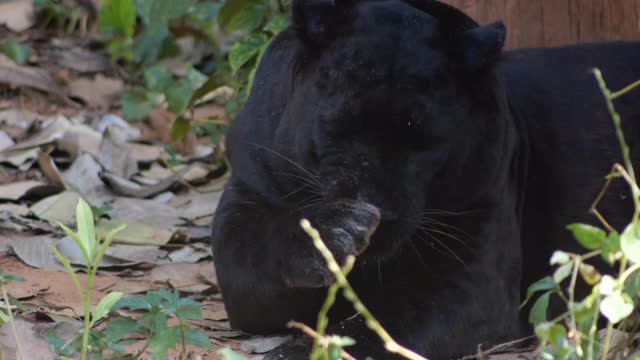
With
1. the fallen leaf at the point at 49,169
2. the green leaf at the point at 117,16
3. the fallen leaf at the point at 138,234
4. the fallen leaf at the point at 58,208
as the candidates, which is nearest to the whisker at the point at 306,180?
the fallen leaf at the point at 138,234

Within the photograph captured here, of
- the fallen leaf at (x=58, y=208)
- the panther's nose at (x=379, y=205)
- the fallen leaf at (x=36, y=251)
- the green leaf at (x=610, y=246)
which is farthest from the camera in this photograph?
the fallen leaf at (x=58, y=208)

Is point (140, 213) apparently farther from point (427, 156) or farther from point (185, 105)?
point (427, 156)

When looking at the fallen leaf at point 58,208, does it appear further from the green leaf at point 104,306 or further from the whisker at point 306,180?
the green leaf at point 104,306

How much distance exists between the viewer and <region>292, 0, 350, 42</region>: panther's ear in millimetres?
2855

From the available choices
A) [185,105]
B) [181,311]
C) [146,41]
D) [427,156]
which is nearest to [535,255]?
[427,156]

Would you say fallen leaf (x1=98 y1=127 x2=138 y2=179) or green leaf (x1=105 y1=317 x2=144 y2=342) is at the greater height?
green leaf (x1=105 y1=317 x2=144 y2=342)

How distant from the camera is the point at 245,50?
4512mm

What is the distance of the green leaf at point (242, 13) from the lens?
4613 mm

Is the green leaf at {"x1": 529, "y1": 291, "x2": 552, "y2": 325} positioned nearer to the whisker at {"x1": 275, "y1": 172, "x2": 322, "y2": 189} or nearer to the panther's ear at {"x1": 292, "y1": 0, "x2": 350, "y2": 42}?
the whisker at {"x1": 275, "y1": 172, "x2": 322, "y2": 189}

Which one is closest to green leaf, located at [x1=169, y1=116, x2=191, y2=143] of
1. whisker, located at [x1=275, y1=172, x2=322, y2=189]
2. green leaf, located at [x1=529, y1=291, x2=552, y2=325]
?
whisker, located at [x1=275, y1=172, x2=322, y2=189]

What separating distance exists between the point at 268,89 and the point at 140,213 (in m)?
1.42

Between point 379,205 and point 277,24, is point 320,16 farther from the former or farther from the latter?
point 277,24

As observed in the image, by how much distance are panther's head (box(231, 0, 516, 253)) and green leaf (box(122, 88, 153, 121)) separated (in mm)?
3086

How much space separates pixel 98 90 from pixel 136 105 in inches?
22.6
